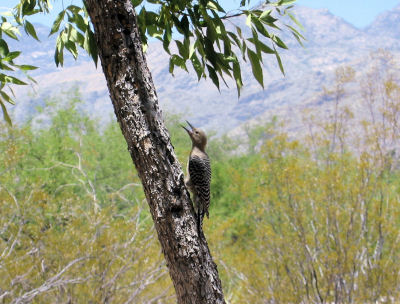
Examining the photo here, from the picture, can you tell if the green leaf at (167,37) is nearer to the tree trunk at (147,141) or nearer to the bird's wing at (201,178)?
the tree trunk at (147,141)

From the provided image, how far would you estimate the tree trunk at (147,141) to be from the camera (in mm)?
2045

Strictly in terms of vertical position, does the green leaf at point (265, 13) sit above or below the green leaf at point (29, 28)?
below

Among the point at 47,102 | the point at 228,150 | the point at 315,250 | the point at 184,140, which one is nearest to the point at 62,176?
the point at 47,102

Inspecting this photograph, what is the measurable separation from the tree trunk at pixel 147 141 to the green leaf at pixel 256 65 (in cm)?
54

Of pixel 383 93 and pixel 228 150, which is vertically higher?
pixel 383 93

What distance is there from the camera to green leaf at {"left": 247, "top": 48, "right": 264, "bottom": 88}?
2.29m

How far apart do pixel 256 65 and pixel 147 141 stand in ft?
2.18

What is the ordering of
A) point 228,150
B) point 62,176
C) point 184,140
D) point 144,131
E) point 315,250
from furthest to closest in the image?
point 228,150, point 184,140, point 62,176, point 315,250, point 144,131

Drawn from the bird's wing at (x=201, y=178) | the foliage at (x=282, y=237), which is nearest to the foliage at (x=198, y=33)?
the bird's wing at (x=201, y=178)

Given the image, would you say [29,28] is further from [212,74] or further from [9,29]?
[212,74]

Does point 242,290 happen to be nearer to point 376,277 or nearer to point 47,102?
point 376,277

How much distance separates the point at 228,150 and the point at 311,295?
4099 cm

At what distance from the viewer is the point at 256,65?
2.29m

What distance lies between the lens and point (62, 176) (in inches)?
665
